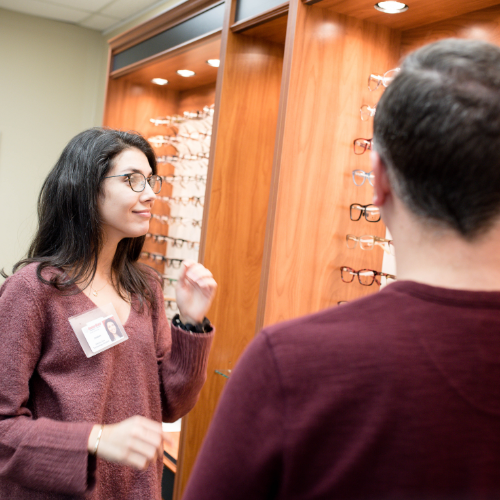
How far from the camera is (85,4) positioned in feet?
17.1

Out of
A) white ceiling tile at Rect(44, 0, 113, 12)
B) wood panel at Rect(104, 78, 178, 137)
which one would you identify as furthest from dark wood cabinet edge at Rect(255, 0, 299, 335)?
white ceiling tile at Rect(44, 0, 113, 12)

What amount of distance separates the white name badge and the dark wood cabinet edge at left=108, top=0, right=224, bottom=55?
1.95 metres

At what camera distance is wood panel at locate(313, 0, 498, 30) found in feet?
6.97

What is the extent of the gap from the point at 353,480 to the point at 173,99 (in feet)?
13.8

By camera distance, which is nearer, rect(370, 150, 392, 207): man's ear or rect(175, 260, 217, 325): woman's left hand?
rect(370, 150, 392, 207): man's ear

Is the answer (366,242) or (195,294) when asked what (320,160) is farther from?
(195,294)

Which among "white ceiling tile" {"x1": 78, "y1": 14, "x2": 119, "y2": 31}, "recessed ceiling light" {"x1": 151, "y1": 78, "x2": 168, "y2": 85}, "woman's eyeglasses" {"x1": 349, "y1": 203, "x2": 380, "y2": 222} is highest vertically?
"white ceiling tile" {"x1": 78, "y1": 14, "x2": 119, "y2": 31}

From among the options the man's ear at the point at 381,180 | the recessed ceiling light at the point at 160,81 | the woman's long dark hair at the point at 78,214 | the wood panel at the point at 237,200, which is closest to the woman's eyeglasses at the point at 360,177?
the wood panel at the point at 237,200

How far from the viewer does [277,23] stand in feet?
8.41

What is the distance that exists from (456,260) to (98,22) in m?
5.83

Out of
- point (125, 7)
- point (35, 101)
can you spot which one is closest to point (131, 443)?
point (125, 7)

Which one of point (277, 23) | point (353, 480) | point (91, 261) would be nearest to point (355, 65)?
point (277, 23)

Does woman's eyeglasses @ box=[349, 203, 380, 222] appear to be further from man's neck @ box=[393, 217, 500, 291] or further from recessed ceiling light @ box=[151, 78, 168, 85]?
recessed ceiling light @ box=[151, 78, 168, 85]

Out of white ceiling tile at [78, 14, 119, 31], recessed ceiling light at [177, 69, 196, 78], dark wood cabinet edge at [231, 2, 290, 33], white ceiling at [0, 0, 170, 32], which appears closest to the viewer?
dark wood cabinet edge at [231, 2, 290, 33]
